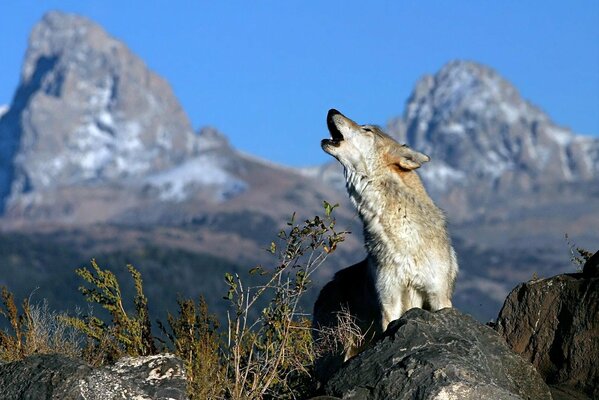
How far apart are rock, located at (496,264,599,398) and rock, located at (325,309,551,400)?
112 centimetres

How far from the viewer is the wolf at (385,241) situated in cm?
1520

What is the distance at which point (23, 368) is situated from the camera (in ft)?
37.8

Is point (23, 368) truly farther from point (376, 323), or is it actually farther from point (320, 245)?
point (376, 323)

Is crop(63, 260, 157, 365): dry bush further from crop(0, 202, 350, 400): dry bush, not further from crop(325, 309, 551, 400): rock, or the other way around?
crop(325, 309, 551, 400): rock

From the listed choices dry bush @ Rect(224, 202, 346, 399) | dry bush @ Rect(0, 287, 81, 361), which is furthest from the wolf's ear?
dry bush @ Rect(0, 287, 81, 361)

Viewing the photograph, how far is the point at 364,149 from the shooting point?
16531mm

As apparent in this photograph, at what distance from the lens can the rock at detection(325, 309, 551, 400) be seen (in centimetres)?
1120

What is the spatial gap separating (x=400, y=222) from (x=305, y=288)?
264 centimetres

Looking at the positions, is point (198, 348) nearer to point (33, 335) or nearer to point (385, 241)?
point (33, 335)

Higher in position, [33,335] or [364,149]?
[364,149]

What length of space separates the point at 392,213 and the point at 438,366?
15.0 feet

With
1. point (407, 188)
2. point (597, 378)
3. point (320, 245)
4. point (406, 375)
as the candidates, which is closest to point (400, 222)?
point (407, 188)

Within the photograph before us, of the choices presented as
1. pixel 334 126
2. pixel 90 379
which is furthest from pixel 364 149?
pixel 90 379

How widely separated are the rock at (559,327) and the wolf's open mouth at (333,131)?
129 inches
